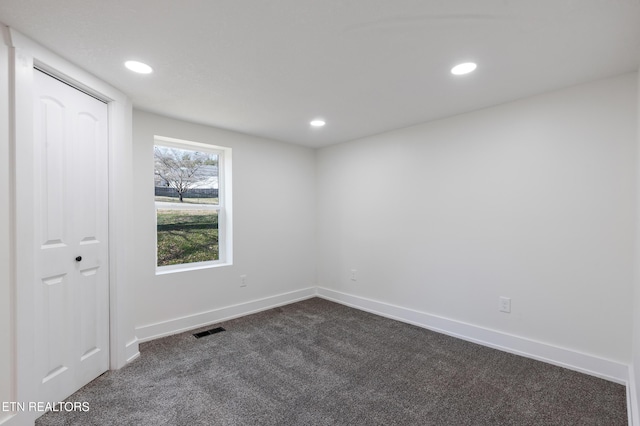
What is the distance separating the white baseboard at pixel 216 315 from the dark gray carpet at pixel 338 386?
13 centimetres

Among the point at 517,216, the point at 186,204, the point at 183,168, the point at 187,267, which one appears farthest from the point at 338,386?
the point at 183,168

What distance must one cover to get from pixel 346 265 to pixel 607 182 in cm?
279

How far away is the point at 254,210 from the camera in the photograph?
3879mm

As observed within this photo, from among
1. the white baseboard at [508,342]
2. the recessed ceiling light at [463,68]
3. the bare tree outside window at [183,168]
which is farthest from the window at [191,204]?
the recessed ceiling light at [463,68]

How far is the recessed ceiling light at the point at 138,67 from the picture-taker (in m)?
2.02

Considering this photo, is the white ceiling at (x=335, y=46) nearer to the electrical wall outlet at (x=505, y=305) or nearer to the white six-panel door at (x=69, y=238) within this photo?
the white six-panel door at (x=69, y=238)

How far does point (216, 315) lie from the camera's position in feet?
11.4

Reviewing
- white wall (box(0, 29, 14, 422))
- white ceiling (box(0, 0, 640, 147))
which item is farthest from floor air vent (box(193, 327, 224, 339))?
white ceiling (box(0, 0, 640, 147))

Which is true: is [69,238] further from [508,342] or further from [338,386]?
[508,342]

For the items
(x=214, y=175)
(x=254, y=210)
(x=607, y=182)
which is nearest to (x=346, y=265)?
(x=254, y=210)

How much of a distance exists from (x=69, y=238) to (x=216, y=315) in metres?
1.79

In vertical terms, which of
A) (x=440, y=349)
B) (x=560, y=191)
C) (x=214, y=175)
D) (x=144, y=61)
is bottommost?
(x=440, y=349)

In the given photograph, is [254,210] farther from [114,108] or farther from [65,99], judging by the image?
[65,99]

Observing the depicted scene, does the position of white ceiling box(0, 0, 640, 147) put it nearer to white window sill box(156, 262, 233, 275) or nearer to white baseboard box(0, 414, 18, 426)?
white window sill box(156, 262, 233, 275)
